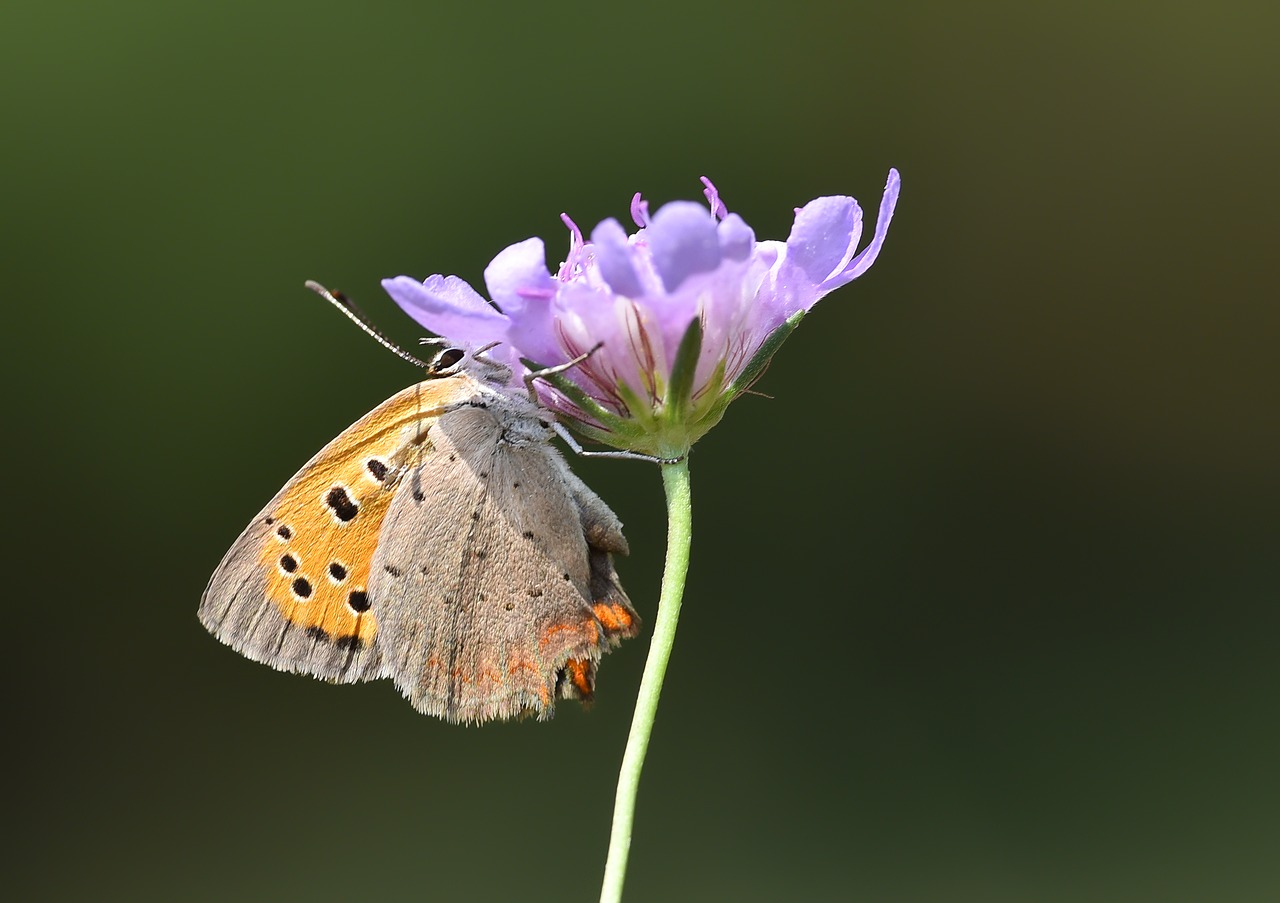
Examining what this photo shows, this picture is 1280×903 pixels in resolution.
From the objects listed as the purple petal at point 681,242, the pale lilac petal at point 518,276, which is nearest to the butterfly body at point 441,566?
the pale lilac petal at point 518,276

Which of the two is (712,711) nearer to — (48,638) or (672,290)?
(48,638)

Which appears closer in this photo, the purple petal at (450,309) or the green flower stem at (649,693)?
the green flower stem at (649,693)

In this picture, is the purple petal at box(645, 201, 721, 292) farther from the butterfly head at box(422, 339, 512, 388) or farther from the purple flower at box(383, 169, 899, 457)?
the butterfly head at box(422, 339, 512, 388)

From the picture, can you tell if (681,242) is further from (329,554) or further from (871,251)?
(329,554)

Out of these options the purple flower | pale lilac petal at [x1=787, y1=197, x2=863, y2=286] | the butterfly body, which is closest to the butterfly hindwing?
the butterfly body

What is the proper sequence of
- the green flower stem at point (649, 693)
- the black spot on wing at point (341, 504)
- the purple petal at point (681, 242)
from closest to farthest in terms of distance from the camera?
the green flower stem at point (649, 693), the purple petal at point (681, 242), the black spot on wing at point (341, 504)

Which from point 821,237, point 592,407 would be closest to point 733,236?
point 821,237

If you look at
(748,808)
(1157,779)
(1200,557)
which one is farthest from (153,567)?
(1200,557)

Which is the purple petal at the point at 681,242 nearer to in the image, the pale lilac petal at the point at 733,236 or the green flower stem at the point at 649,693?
the pale lilac petal at the point at 733,236
